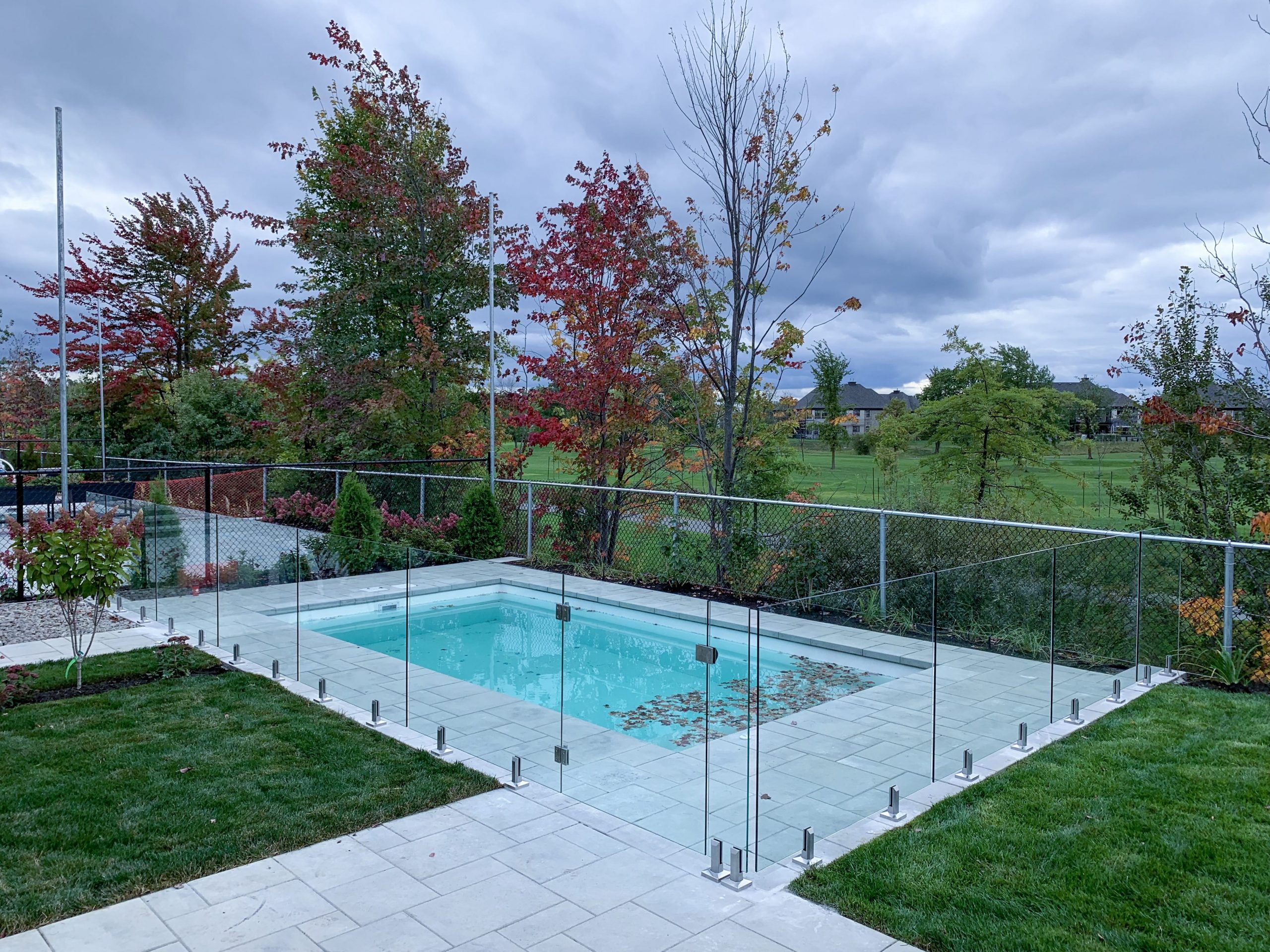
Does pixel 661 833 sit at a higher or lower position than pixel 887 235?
lower

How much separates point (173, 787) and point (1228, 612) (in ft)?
22.1

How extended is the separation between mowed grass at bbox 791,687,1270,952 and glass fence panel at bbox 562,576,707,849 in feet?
2.31

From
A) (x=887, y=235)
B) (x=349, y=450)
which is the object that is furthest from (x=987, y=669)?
(x=349, y=450)

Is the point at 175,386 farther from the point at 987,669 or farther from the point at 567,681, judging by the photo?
the point at 987,669

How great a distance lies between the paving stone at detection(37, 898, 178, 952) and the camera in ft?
9.16

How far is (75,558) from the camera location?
5922mm

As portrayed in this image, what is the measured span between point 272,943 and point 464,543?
27.5ft

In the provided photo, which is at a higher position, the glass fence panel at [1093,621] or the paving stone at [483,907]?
the glass fence panel at [1093,621]

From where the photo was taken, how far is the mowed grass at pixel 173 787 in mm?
Answer: 3318

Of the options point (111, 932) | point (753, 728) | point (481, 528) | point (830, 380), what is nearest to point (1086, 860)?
point (753, 728)

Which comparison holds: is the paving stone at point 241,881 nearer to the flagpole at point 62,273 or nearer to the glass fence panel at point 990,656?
the glass fence panel at point 990,656

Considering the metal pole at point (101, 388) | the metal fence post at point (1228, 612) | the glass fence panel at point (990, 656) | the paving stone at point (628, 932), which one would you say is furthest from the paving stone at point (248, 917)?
the metal pole at point (101, 388)

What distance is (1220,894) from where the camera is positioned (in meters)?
3.05

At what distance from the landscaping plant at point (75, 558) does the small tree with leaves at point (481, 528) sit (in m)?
5.00
